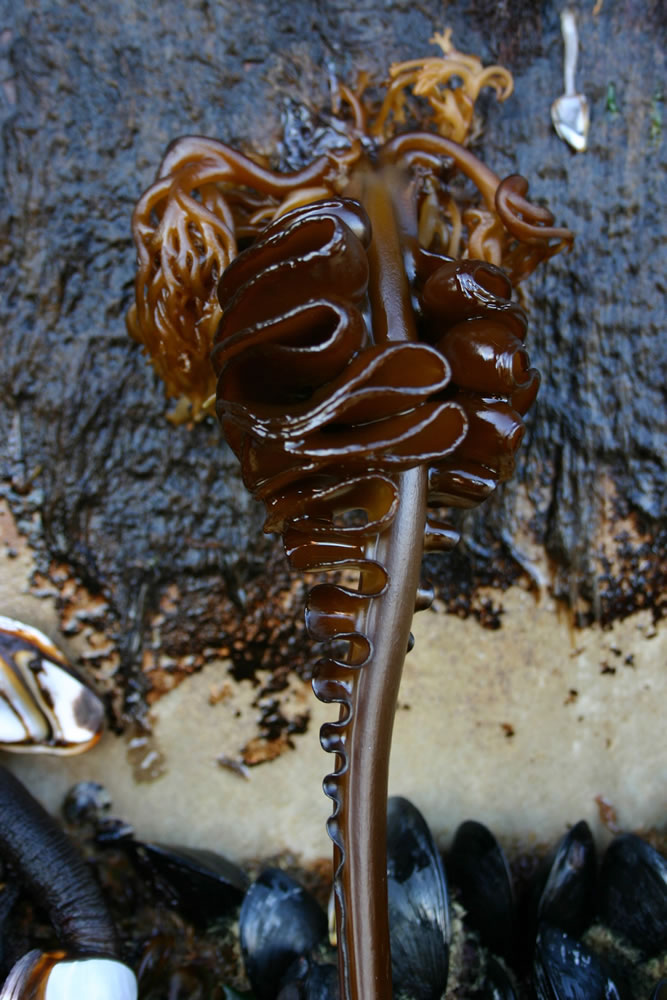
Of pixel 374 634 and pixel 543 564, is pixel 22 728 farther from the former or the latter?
pixel 543 564

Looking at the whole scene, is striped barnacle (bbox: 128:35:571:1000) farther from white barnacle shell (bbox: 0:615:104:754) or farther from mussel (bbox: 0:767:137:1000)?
white barnacle shell (bbox: 0:615:104:754)


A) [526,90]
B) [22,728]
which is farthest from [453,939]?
[526,90]

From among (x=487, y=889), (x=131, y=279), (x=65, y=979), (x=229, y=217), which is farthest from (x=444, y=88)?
(x=65, y=979)

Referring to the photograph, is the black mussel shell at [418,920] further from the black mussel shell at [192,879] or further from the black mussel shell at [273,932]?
the black mussel shell at [192,879]

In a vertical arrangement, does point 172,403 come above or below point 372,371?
above

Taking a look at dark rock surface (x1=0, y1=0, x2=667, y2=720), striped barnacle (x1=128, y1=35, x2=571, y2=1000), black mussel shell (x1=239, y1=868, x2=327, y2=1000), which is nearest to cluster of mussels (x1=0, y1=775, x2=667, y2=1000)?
black mussel shell (x1=239, y1=868, x2=327, y2=1000)

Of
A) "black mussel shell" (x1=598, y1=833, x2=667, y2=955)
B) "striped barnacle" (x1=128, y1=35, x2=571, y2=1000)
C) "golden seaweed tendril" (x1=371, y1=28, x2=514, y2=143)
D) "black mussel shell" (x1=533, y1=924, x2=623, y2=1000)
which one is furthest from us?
"golden seaweed tendril" (x1=371, y1=28, x2=514, y2=143)
